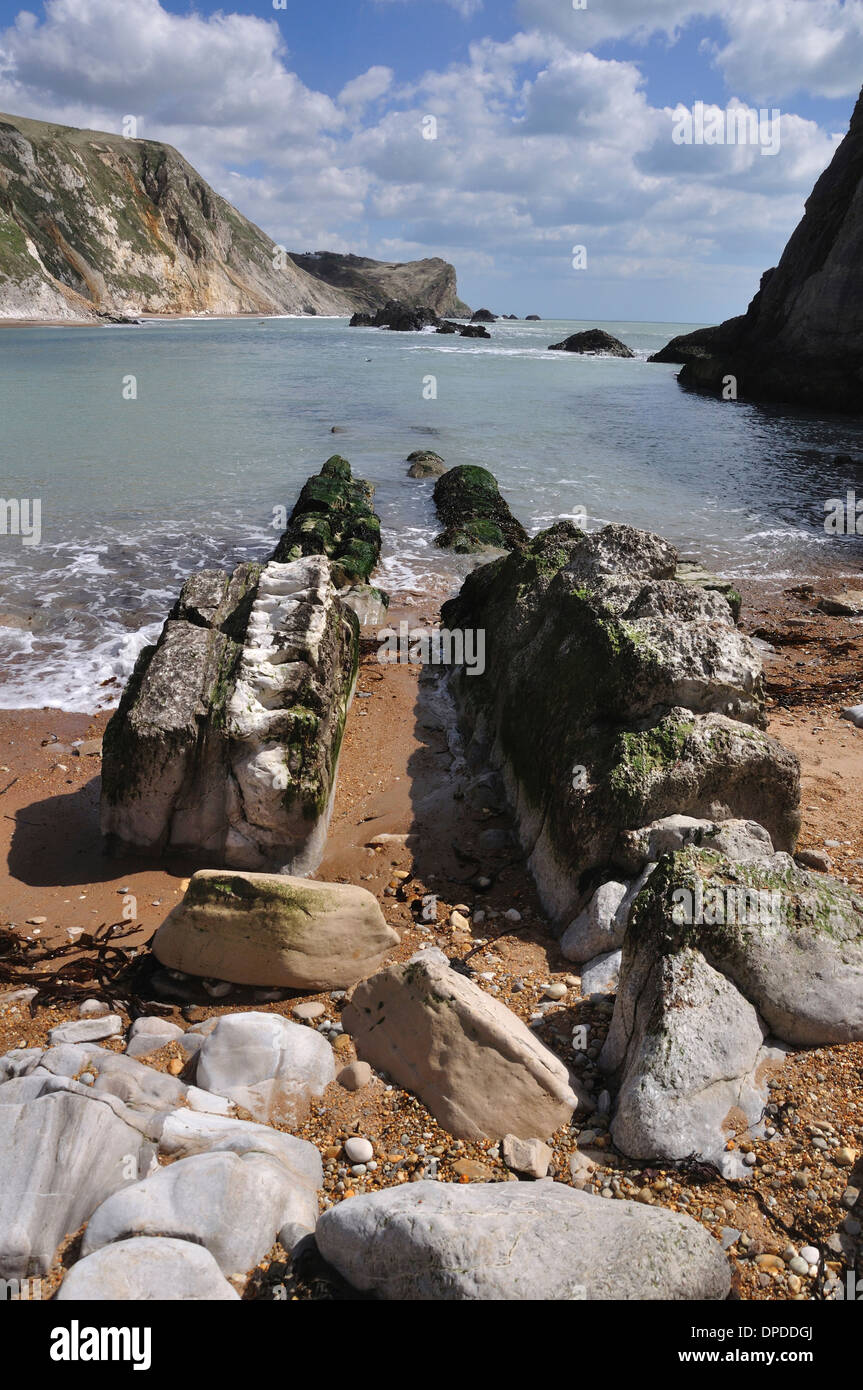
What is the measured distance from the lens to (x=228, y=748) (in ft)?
19.2

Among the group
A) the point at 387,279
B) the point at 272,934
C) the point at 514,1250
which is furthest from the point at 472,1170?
the point at 387,279

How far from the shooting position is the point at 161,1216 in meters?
2.86

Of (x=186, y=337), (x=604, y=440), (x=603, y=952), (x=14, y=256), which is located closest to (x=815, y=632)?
(x=603, y=952)

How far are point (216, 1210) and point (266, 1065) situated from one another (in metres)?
0.96

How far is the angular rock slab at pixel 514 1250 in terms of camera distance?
256 cm

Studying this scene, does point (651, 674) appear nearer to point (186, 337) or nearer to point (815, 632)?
point (815, 632)

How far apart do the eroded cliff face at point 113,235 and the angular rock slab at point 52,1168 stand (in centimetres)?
9344

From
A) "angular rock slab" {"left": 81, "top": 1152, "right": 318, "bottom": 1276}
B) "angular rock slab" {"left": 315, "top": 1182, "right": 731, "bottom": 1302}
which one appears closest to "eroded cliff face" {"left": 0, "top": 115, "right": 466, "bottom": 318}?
"angular rock slab" {"left": 81, "top": 1152, "right": 318, "bottom": 1276}

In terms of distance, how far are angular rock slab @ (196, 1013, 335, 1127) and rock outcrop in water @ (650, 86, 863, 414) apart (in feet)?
143

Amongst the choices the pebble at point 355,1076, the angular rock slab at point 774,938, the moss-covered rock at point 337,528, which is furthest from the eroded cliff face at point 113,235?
the angular rock slab at point 774,938

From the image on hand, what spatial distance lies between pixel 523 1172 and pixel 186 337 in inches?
3093

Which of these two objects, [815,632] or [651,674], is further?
[815,632]

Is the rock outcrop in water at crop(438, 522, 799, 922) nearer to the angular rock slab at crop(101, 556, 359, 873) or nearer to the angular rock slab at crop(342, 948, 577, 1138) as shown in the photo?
the angular rock slab at crop(342, 948, 577, 1138)
